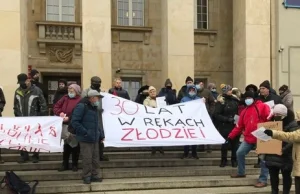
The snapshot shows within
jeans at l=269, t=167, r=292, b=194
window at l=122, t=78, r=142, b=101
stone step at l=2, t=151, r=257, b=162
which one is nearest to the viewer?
jeans at l=269, t=167, r=292, b=194

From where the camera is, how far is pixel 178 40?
16656mm

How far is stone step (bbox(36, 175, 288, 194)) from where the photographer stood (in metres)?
9.52

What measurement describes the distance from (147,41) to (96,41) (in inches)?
199

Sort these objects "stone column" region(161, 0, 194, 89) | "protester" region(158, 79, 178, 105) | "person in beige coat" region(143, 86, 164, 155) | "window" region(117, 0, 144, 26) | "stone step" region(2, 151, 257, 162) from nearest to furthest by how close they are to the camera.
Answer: "stone step" region(2, 151, 257, 162)
"person in beige coat" region(143, 86, 164, 155)
"protester" region(158, 79, 178, 105)
"stone column" region(161, 0, 194, 89)
"window" region(117, 0, 144, 26)

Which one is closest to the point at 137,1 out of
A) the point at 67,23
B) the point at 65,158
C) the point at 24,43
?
the point at 67,23

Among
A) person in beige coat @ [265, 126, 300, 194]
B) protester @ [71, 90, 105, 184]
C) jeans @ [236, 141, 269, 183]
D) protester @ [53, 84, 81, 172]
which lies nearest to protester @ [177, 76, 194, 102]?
jeans @ [236, 141, 269, 183]

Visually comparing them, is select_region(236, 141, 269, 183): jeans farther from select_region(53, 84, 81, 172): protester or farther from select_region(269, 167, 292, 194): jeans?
select_region(53, 84, 81, 172): protester

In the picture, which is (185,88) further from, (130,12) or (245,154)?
(130,12)

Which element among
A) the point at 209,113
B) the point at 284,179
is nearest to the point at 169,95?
the point at 209,113

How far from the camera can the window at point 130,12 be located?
66.5ft

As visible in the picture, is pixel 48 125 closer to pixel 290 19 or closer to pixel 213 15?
pixel 290 19

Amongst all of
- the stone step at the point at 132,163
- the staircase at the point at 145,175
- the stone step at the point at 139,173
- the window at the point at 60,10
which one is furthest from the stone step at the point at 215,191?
the window at the point at 60,10

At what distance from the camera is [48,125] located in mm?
10023

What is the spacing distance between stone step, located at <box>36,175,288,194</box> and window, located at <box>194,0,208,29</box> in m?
11.5
